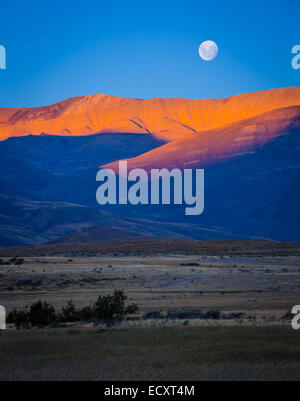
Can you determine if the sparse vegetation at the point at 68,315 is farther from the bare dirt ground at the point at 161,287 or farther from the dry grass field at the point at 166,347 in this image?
the bare dirt ground at the point at 161,287

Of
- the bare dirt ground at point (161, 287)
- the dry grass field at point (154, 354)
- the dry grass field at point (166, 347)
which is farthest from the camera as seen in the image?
the bare dirt ground at point (161, 287)

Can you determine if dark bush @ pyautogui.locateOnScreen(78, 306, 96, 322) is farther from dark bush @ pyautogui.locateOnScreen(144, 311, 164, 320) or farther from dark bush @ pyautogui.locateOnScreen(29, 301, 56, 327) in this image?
dark bush @ pyautogui.locateOnScreen(144, 311, 164, 320)

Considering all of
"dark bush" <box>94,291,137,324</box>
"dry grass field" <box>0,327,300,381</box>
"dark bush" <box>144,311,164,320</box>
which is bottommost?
"dry grass field" <box>0,327,300,381</box>

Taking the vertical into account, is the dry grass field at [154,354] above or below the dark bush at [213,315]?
below

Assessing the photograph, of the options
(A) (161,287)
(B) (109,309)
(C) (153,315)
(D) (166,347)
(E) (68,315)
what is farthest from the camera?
(A) (161,287)

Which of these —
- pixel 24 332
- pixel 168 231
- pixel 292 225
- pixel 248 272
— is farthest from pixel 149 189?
pixel 24 332

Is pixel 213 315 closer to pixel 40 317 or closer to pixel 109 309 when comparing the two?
pixel 109 309

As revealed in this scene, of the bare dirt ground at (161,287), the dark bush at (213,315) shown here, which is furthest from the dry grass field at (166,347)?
the dark bush at (213,315)

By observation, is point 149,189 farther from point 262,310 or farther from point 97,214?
point 262,310

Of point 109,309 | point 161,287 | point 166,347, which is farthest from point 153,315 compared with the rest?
point 161,287

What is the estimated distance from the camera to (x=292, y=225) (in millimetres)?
185125

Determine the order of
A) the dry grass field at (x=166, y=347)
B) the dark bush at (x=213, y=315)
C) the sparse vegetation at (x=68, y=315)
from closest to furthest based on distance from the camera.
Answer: the dry grass field at (x=166, y=347), the sparse vegetation at (x=68, y=315), the dark bush at (x=213, y=315)

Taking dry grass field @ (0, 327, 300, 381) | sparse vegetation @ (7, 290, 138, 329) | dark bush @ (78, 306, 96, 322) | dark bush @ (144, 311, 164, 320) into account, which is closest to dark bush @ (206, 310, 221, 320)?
dark bush @ (144, 311, 164, 320)
